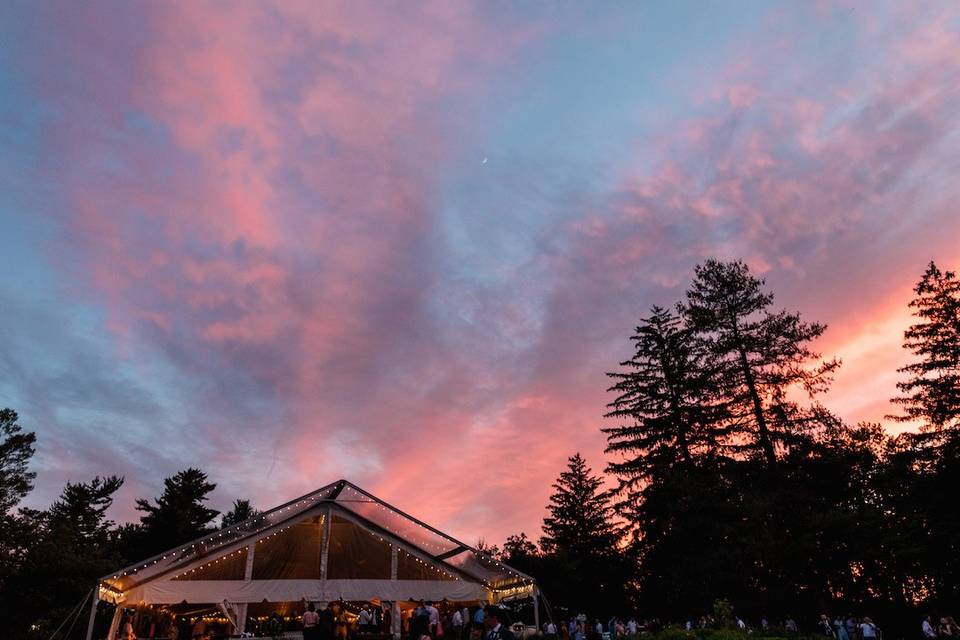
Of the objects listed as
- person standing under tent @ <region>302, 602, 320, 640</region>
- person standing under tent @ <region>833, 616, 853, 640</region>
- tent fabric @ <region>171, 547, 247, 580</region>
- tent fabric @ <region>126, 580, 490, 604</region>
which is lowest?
person standing under tent @ <region>833, 616, 853, 640</region>

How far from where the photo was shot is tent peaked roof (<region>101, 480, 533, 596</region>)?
19.0 meters

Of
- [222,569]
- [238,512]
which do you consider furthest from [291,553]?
[238,512]

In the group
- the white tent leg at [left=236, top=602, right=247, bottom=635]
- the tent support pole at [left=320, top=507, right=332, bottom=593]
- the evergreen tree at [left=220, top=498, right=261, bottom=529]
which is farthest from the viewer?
the evergreen tree at [left=220, top=498, right=261, bottom=529]

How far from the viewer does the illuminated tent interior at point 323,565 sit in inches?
763

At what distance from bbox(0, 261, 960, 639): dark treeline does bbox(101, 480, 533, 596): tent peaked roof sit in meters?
6.53

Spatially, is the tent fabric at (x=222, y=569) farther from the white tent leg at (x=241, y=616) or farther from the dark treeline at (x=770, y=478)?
the dark treeline at (x=770, y=478)

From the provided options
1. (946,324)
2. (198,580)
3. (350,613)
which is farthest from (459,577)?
(946,324)

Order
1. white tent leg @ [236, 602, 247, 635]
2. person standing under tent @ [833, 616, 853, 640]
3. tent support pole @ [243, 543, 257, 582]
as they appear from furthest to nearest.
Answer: person standing under tent @ [833, 616, 853, 640] → tent support pole @ [243, 543, 257, 582] → white tent leg @ [236, 602, 247, 635]

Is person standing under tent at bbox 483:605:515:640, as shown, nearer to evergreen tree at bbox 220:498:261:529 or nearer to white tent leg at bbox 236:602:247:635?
white tent leg at bbox 236:602:247:635

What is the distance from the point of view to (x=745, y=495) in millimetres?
26281

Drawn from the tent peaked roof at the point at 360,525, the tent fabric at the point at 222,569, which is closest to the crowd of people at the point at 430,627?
the tent peaked roof at the point at 360,525

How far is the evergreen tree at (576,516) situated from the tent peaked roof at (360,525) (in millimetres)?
20694

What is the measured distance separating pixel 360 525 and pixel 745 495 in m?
17.1

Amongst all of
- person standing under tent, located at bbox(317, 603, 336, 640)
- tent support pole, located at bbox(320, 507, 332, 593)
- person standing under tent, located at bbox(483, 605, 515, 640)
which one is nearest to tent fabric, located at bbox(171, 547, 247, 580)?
tent support pole, located at bbox(320, 507, 332, 593)
